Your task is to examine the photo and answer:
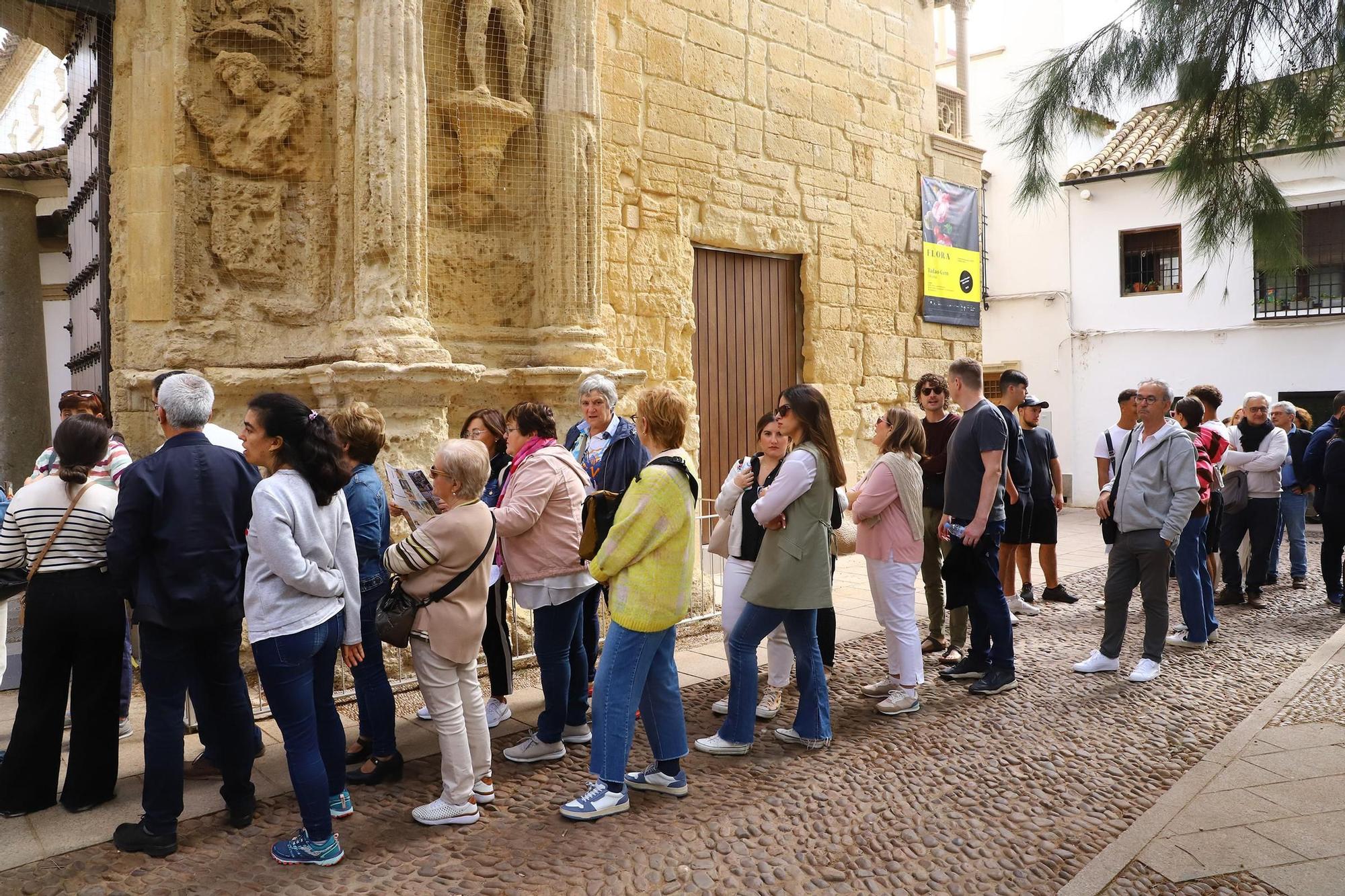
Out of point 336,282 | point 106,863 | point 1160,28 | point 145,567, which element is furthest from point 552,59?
point 106,863

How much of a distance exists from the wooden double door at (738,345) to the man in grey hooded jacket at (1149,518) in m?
3.84

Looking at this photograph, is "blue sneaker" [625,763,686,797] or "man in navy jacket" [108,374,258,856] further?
"blue sneaker" [625,763,686,797]

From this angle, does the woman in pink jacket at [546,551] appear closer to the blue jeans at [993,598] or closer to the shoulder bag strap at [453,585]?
the shoulder bag strap at [453,585]

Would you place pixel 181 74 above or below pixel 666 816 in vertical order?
above

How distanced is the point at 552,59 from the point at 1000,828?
5.59 meters

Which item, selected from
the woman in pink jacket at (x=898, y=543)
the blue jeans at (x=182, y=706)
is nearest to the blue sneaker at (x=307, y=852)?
the blue jeans at (x=182, y=706)

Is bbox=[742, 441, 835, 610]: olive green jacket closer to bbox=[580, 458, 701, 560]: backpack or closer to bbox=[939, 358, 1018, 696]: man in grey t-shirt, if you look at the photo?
bbox=[580, 458, 701, 560]: backpack

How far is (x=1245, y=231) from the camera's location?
3768mm

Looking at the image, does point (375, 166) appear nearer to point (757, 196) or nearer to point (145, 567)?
point (145, 567)

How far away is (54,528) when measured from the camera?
11.8ft

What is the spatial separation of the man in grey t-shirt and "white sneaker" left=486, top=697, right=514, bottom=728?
2.43m

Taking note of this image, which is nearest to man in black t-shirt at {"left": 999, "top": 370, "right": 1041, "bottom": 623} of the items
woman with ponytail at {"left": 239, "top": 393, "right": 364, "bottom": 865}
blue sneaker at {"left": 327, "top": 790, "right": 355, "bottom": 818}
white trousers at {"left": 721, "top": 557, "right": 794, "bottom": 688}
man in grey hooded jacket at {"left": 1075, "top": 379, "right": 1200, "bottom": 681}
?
man in grey hooded jacket at {"left": 1075, "top": 379, "right": 1200, "bottom": 681}

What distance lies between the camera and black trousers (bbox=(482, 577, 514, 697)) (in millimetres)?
4488

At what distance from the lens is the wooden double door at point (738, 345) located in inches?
344
